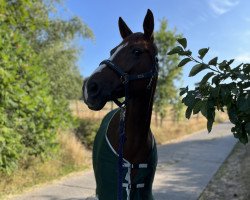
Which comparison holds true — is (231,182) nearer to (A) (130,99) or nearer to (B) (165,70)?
(A) (130,99)

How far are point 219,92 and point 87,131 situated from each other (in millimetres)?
9003

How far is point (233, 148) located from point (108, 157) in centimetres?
1166

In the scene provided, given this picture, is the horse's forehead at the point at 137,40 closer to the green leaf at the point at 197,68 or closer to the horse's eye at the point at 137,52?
the horse's eye at the point at 137,52

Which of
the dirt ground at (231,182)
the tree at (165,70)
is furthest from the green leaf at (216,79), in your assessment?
the tree at (165,70)

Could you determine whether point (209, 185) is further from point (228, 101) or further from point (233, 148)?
point (233, 148)

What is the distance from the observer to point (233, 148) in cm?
1374

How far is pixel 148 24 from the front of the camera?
→ 2.83 metres

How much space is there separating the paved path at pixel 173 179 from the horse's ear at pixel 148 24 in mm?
4221

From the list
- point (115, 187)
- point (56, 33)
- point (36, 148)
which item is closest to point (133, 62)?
point (115, 187)

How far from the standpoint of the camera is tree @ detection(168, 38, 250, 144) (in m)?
2.88

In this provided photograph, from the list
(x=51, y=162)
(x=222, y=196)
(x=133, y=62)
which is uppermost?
(x=133, y=62)

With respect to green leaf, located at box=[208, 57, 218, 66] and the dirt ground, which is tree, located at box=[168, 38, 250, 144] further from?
the dirt ground

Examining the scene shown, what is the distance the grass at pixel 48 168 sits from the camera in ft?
21.8

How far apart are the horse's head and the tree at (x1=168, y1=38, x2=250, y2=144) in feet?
0.94
